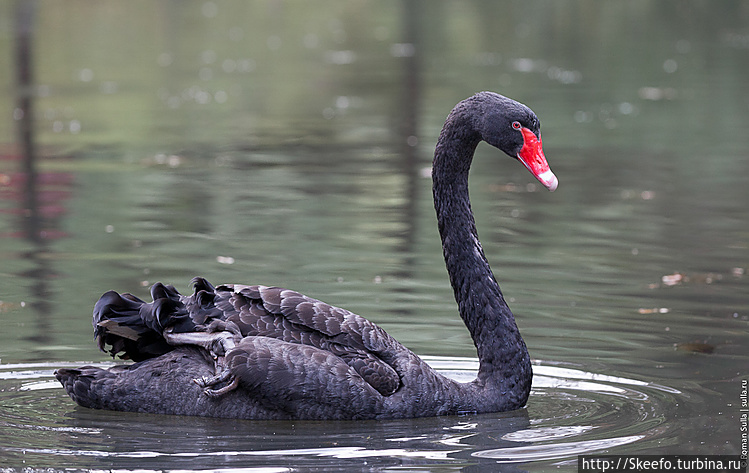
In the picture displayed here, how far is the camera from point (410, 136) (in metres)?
15.8

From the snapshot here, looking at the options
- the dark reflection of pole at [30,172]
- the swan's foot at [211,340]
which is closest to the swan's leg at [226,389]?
the swan's foot at [211,340]

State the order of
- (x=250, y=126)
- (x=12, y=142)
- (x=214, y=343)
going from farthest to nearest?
1. (x=250, y=126)
2. (x=12, y=142)
3. (x=214, y=343)

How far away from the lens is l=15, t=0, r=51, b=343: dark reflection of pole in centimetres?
Result: 735

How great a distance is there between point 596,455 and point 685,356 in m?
1.80

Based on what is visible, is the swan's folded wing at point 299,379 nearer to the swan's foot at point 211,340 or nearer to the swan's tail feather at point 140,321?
the swan's foot at point 211,340

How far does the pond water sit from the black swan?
3.8 inches

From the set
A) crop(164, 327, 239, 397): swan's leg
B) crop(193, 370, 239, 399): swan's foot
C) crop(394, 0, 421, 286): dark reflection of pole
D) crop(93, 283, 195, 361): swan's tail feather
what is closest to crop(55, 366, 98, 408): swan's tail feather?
crop(93, 283, 195, 361): swan's tail feather

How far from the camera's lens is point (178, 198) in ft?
36.8

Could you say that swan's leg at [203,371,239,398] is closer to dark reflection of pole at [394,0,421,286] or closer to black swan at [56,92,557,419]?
black swan at [56,92,557,419]

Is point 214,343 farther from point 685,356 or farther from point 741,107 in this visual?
point 741,107

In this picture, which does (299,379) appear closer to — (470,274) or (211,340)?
(211,340)

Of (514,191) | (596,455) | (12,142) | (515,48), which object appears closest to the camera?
(596,455)

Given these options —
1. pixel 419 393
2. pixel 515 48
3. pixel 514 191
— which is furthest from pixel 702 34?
pixel 419 393

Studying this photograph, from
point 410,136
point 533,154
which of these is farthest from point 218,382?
point 410,136
